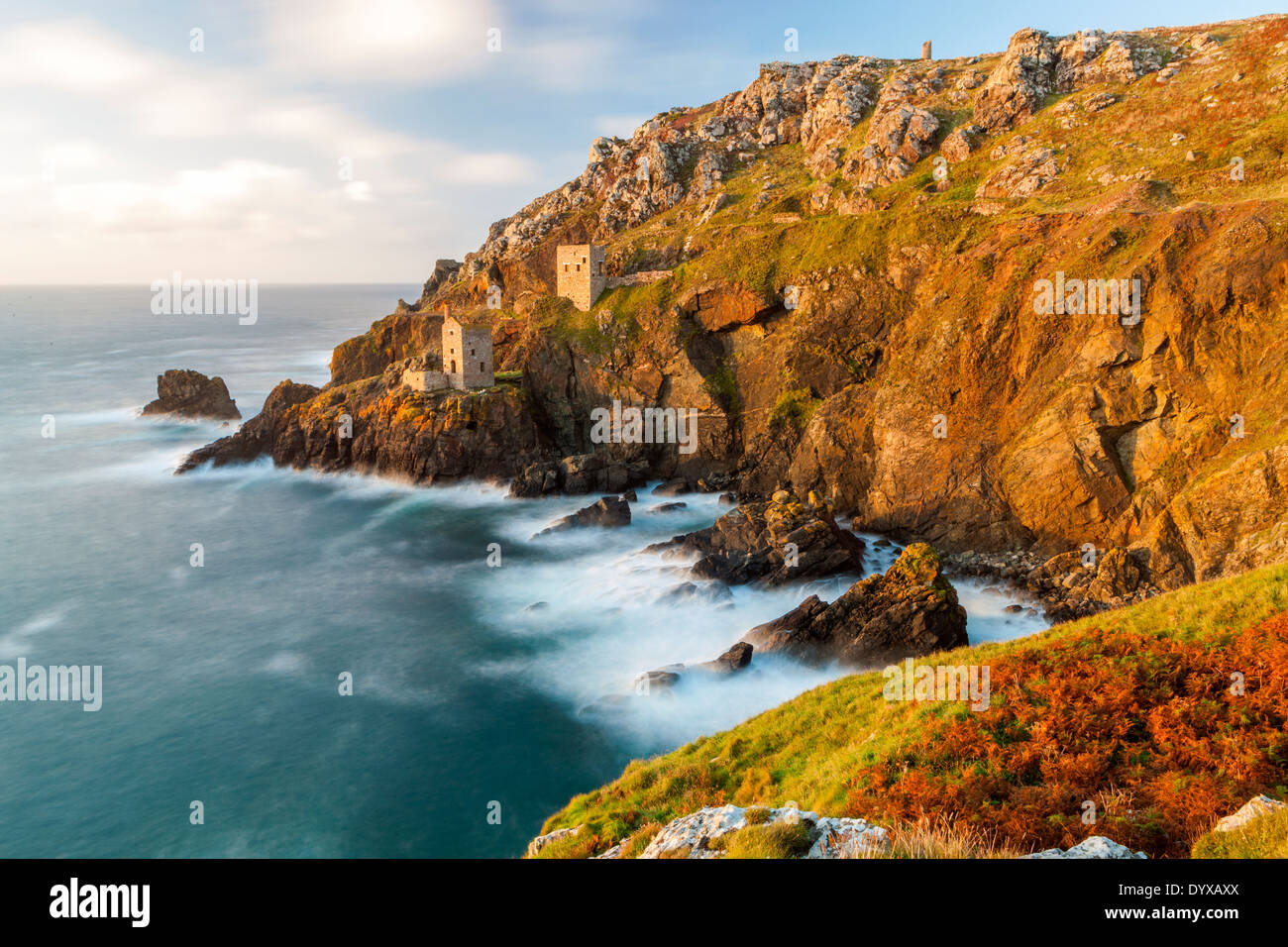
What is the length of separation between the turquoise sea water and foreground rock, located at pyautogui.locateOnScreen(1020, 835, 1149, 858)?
1843 cm

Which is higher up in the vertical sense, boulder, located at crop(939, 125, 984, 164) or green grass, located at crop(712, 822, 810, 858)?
boulder, located at crop(939, 125, 984, 164)

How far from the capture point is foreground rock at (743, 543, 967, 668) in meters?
28.8

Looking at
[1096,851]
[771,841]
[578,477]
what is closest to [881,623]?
[1096,851]

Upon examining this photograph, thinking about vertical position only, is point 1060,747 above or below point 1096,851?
below

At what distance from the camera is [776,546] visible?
3791 centimetres

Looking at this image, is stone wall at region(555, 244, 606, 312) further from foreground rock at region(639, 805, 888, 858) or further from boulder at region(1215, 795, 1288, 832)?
boulder at region(1215, 795, 1288, 832)

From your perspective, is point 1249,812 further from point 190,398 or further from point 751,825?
point 190,398

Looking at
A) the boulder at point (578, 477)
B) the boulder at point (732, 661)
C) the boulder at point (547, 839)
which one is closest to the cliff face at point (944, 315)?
the boulder at point (578, 477)

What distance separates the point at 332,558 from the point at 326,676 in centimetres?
1563

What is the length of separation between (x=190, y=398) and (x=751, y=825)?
3708 inches

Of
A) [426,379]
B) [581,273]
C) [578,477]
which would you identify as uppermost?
[581,273]

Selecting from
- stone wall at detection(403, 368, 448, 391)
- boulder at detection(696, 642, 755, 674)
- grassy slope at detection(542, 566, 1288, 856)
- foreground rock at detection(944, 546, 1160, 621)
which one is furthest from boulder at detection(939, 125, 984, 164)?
grassy slope at detection(542, 566, 1288, 856)

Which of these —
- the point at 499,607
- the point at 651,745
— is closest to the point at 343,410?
the point at 499,607

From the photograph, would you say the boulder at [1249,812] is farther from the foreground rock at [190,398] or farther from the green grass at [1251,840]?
the foreground rock at [190,398]
